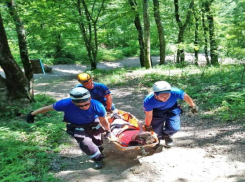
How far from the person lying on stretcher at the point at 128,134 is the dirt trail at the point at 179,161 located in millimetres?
373

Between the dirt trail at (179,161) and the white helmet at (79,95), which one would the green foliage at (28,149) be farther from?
the white helmet at (79,95)

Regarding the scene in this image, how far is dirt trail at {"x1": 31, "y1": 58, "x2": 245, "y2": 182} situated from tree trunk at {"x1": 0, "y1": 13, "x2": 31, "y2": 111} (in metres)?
3.07

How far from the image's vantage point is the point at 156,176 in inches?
151

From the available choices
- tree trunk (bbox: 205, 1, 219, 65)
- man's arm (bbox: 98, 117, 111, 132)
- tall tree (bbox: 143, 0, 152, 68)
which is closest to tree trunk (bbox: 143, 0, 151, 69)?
tall tree (bbox: 143, 0, 152, 68)

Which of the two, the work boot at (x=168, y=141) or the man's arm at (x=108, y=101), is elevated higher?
the man's arm at (x=108, y=101)

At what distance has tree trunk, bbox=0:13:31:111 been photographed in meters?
7.22

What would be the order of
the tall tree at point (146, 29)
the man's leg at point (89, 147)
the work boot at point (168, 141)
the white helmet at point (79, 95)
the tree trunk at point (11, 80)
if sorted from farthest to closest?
1. the tall tree at point (146, 29)
2. the tree trunk at point (11, 80)
3. the work boot at point (168, 141)
4. the man's leg at point (89, 147)
5. the white helmet at point (79, 95)

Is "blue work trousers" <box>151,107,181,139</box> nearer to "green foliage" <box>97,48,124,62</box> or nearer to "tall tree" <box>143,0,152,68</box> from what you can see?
"tall tree" <box>143,0,152,68</box>

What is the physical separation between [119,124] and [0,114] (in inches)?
168

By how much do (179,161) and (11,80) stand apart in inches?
230

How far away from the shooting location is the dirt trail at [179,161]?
3.77 meters

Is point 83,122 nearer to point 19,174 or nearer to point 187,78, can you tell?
point 19,174

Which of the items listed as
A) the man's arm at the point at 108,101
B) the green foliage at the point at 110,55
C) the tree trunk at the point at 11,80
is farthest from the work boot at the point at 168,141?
the green foliage at the point at 110,55

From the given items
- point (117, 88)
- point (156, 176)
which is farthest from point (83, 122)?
point (117, 88)
